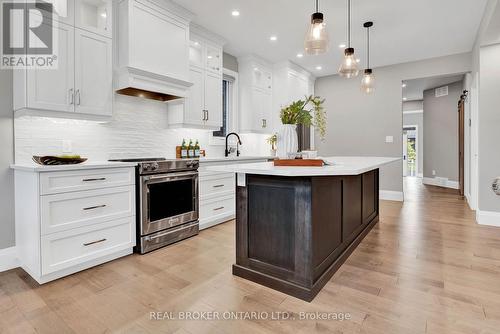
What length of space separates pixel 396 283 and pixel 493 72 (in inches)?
142

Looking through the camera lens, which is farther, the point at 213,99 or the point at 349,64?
the point at 213,99

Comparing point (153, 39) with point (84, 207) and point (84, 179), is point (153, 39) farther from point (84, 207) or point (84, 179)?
point (84, 207)

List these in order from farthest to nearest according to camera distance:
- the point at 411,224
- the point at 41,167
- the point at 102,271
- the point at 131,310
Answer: the point at 411,224, the point at 102,271, the point at 41,167, the point at 131,310

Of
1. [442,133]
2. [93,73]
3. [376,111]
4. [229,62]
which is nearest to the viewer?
Result: [93,73]

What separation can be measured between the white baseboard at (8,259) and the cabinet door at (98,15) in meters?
2.21

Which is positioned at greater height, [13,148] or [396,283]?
[13,148]

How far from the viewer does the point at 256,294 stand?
2.02m

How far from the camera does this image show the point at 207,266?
2.52 metres

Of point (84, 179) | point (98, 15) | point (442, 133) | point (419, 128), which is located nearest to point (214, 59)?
point (98, 15)

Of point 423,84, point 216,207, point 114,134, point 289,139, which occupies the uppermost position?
point 423,84

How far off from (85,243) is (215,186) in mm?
1737

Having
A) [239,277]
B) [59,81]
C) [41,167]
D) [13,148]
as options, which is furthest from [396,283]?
[13,148]

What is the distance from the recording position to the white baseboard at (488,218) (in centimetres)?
385

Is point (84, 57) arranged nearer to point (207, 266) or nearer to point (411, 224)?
point (207, 266)
